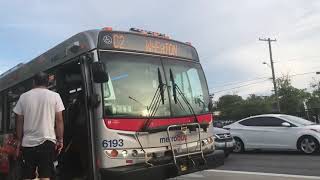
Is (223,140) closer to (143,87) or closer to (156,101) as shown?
(156,101)

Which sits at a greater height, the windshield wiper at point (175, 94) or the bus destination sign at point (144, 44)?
the bus destination sign at point (144, 44)

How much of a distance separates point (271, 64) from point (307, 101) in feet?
33.1

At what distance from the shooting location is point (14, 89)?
12.1m

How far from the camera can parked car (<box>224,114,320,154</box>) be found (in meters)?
16.8

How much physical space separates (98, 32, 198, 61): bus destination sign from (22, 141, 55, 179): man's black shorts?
2191mm

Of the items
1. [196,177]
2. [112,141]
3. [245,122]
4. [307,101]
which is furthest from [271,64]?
[112,141]

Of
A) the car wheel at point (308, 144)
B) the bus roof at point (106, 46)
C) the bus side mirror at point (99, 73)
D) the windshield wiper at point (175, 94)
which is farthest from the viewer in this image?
the car wheel at point (308, 144)

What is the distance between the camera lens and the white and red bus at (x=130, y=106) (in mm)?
8406

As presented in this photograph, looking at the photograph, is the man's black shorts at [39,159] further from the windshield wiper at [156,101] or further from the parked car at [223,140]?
the parked car at [223,140]

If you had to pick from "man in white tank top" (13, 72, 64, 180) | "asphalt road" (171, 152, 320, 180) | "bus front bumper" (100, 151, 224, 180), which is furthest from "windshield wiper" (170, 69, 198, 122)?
"asphalt road" (171, 152, 320, 180)

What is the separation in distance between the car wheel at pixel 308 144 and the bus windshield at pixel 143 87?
7.86 metres

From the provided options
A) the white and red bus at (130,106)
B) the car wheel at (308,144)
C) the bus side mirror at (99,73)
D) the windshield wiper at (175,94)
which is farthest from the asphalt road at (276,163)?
the bus side mirror at (99,73)

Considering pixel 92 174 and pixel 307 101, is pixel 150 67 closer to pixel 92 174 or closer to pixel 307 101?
pixel 92 174

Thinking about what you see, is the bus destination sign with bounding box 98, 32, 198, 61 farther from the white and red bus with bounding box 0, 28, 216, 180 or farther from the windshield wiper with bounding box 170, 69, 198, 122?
the windshield wiper with bounding box 170, 69, 198, 122
